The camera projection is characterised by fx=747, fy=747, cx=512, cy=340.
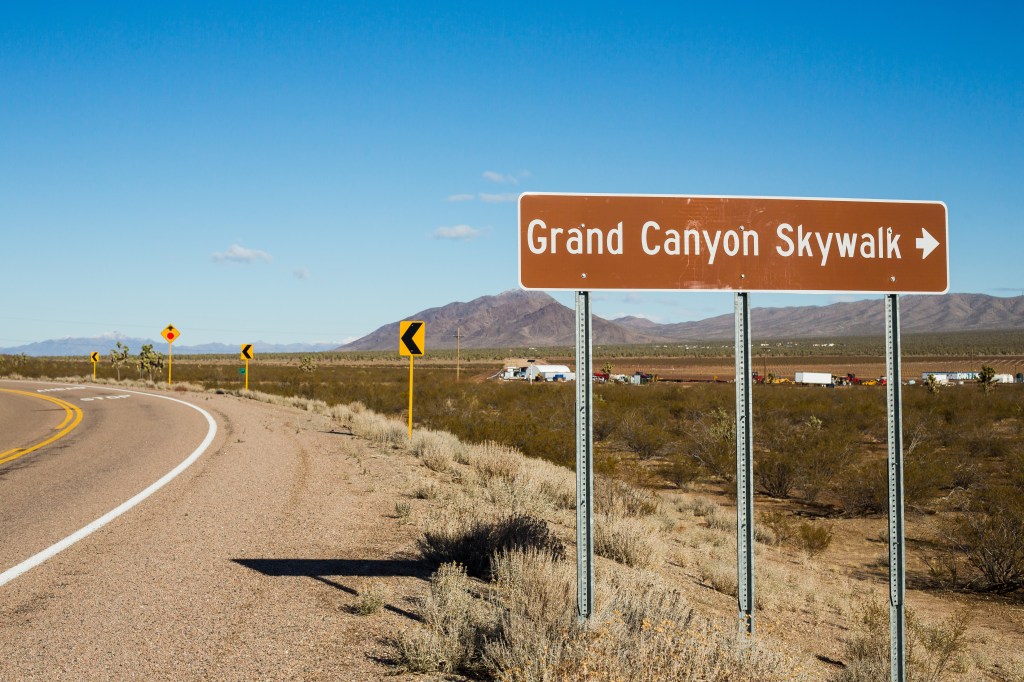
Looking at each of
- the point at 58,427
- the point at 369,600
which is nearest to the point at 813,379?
the point at 58,427

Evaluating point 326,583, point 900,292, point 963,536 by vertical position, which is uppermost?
point 900,292

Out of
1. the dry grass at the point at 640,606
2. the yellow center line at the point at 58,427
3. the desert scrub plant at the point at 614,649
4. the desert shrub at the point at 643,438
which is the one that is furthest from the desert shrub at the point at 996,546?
the yellow center line at the point at 58,427

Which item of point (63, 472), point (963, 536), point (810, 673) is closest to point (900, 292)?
point (810, 673)

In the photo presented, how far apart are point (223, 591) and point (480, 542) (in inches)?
86.0

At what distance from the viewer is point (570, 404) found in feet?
102

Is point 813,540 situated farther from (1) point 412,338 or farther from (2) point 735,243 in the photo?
(2) point 735,243

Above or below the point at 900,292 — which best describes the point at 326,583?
below

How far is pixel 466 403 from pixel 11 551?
24536 mm

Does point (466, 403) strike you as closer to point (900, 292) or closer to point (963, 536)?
Result: point (963, 536)

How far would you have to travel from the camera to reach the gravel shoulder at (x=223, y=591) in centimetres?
454

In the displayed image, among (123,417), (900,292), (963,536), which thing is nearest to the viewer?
(900,292)

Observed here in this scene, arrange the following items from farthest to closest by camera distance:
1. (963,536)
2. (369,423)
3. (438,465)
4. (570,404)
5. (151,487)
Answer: (570,404) < (369,423) < (438,465) < (963,536) < (151,487)

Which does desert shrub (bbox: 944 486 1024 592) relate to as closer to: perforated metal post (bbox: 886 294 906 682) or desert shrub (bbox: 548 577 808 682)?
perforated metal post (bbox: 886 294 906 682)

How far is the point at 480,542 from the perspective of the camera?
6.79 m
